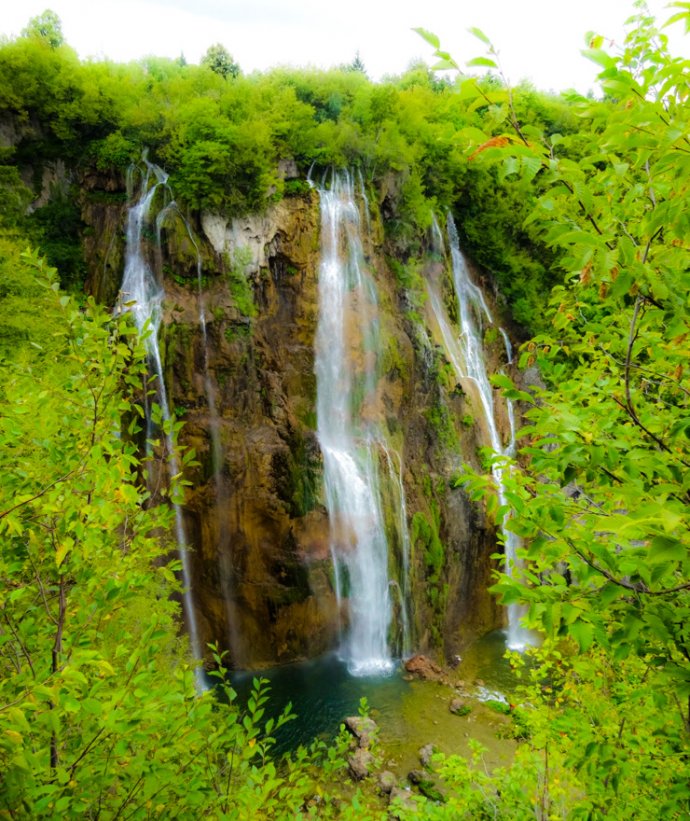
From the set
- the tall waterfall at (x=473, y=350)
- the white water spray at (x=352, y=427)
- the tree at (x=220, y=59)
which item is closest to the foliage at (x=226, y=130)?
the white water spray at (x=352, y=427)

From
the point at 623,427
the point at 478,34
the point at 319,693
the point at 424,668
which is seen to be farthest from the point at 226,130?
the point at 424,668

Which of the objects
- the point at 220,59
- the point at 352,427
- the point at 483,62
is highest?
the point at 220,59

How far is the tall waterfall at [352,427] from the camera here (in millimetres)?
13445

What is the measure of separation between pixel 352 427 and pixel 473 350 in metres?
6.43

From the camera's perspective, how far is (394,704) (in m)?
11.5

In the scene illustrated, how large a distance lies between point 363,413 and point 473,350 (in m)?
5.89

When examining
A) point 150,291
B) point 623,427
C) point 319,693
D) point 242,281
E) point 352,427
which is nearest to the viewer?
point 623,427

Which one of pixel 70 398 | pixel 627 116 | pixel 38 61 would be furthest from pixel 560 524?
pixel 38 61

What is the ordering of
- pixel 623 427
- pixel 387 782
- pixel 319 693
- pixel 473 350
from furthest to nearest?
pixel 473 350 → pixel 319 693 → pixel 387 782 → pixel 623 427

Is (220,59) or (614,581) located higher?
(220,59)

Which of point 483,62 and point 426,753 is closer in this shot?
point 483,62

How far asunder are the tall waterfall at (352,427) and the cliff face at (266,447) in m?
0.36

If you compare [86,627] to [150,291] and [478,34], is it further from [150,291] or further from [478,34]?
[150,291]

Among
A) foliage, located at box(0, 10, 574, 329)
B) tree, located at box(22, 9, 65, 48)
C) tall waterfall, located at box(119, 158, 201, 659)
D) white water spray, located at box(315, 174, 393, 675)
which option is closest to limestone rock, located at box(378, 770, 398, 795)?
white water spray, located at box(315, 174, 393, 675)
